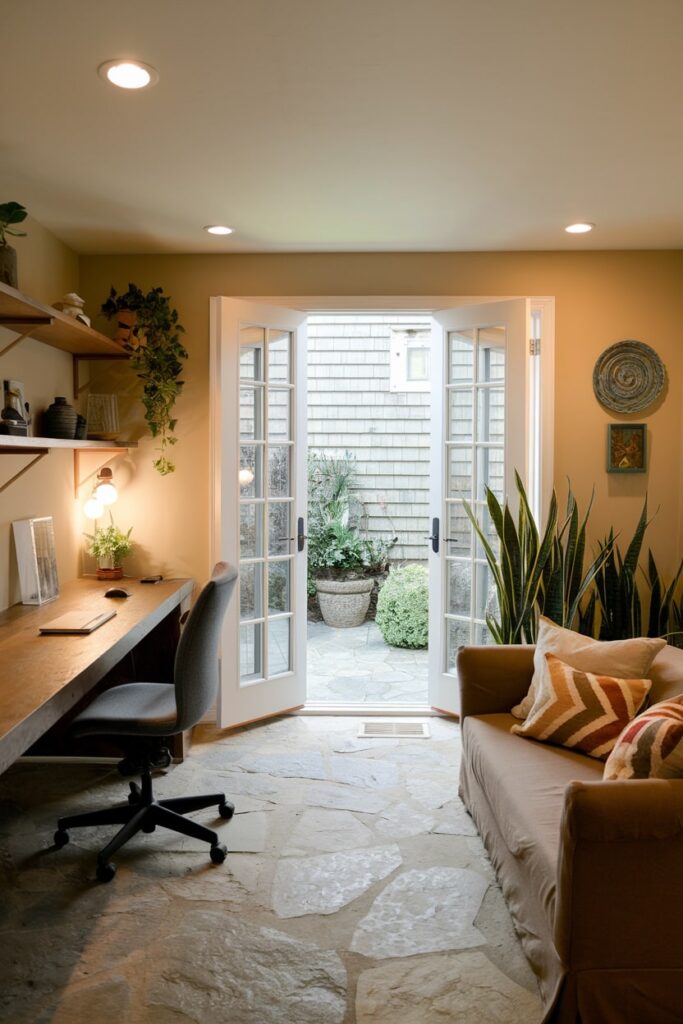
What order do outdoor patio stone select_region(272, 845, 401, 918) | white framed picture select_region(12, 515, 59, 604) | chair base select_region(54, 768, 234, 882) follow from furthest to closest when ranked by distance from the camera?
white framed picture select_region(12, 515, 59, 604) < chair base select_region(54, 768, 234, 882) < outdoor patio stone select_region(272, 845, 401, 918)

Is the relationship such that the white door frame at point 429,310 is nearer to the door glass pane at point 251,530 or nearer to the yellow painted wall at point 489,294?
the yellow painted wall at point 489,294

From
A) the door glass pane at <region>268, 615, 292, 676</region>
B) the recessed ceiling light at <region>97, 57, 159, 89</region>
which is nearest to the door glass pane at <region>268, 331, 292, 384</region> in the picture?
the door glass pane at <region>268, 615, 292, 676</region>

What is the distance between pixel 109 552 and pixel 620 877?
2.91m

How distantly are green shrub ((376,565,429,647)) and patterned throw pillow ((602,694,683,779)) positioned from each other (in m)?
3.88

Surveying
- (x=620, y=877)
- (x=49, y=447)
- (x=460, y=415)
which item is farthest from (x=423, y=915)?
(x=460, y=415)

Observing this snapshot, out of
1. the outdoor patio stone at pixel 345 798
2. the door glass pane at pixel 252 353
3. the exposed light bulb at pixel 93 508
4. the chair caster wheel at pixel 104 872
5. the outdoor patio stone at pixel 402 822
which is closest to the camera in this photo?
the chair caster wheel at pixel 104 872

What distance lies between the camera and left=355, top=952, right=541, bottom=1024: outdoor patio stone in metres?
1.92

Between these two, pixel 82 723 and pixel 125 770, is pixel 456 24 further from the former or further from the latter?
pixel 125 770

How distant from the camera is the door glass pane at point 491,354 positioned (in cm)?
395

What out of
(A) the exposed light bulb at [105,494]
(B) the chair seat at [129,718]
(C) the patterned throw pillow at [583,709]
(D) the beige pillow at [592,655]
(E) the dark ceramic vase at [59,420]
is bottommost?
(B) the chair seat at [129,718]

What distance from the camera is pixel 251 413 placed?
4055 mm

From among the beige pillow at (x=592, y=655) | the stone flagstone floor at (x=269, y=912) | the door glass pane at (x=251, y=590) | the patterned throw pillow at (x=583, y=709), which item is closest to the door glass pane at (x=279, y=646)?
the door glass pane at (x=251, y=590)

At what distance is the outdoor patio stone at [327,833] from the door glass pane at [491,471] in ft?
5.80

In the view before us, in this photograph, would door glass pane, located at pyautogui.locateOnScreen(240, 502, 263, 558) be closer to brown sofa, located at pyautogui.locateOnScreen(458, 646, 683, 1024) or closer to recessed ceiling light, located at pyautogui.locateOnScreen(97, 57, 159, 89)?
recessed ceiling light, located at pyautogui.locateOnScreen(97, 57, 159, 89)
